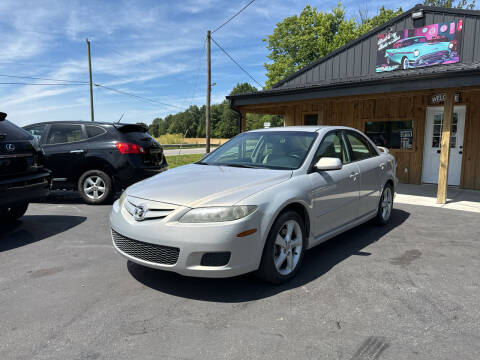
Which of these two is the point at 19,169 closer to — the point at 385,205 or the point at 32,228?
the point at 32,228

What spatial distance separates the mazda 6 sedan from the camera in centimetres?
291

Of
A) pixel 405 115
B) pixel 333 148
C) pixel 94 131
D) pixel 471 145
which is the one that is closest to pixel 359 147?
pixel 333 148

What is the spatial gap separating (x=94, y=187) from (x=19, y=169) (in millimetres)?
2324

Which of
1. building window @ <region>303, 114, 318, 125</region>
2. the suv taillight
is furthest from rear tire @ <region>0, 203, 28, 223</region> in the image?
building window @ <region>303, 114, 318, 125</region>

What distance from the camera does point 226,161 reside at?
4297mm

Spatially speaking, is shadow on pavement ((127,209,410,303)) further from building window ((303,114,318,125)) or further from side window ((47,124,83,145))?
building window ((303,114,318,125))

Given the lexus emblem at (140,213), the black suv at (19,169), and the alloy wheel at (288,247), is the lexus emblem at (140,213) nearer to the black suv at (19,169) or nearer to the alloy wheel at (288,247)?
the alloy wheel at (288,247)

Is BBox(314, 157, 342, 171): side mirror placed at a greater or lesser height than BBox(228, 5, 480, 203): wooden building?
lesser

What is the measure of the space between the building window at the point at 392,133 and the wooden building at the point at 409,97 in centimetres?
3

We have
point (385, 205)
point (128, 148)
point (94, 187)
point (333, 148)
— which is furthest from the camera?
point (94, 187)

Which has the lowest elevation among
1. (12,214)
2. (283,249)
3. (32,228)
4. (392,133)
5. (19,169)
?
(32,228)

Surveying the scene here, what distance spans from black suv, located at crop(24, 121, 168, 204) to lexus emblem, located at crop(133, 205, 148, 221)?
3954 mm

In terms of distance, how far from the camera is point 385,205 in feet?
18.4

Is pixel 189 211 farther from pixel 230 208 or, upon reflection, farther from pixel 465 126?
pixel 465 126
